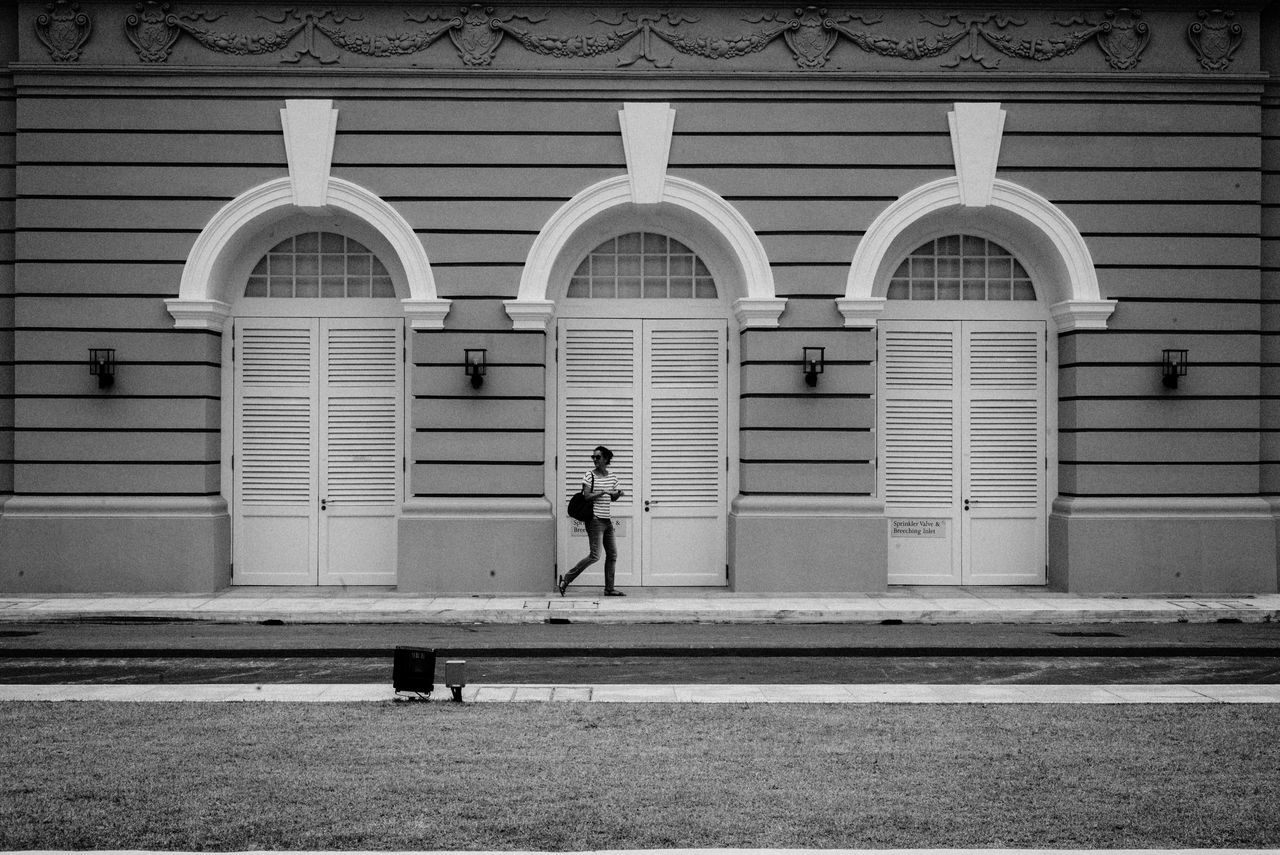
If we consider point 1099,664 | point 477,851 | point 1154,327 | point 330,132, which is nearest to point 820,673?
point 1099,664

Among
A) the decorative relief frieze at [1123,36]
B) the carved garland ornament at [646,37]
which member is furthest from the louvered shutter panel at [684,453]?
the decorative relief frieze at [1123,36]

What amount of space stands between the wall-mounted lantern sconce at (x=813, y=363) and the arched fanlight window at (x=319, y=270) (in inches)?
222

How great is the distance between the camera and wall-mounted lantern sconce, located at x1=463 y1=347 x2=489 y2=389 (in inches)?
624

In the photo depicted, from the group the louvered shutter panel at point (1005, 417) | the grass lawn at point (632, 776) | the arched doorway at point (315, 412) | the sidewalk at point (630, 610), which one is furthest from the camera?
the louvered shutter panel at point (1005, 417)

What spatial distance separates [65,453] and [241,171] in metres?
4.28

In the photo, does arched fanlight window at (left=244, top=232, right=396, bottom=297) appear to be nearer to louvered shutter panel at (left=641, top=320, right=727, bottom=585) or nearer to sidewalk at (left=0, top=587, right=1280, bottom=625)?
louvered shutter panel at (left=641, top=320, right=727, bottom=585)

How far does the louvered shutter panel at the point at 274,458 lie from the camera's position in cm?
1666

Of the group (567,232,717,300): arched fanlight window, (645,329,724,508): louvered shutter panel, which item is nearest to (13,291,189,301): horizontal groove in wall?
(567,232,717,300): arched fanlight window

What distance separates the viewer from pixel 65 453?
15867mm

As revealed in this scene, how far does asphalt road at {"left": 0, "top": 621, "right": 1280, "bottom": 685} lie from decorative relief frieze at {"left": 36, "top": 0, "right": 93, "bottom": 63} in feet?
23.9

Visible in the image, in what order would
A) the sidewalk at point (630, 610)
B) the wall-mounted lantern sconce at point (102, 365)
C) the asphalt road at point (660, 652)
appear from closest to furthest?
1. the asphalt road at point (660, 652)
2. the sidewalk at point (630, 610)
3. the wall-mounted lantern sconce at point (102, 365)

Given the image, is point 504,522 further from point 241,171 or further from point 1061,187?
point 1061,187

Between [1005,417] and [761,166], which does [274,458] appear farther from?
[1005,417]

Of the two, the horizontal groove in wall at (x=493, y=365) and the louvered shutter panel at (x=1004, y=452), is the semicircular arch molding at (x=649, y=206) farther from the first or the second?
the louvered shutter panel at (x=1004, y=452)
